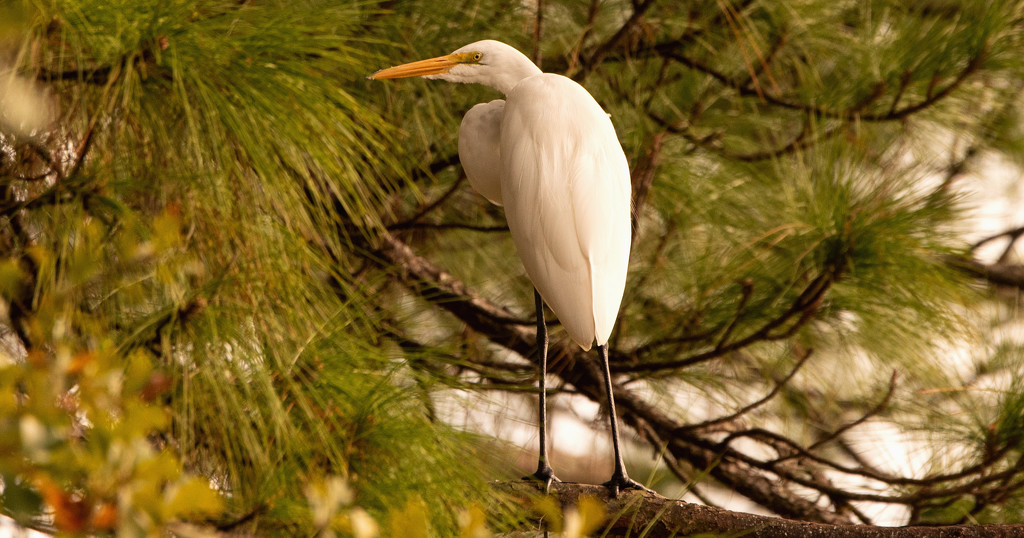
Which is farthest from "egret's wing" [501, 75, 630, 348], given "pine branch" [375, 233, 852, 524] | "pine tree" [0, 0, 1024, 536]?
"pine branch" [375, 233, 852, 524]

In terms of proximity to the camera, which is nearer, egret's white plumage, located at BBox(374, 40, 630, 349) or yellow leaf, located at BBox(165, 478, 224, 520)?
yellow leaf, located at BBox(165, 478, 224, 520)

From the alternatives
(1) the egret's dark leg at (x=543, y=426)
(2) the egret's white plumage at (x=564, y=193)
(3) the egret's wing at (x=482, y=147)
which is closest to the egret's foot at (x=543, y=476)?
(1) the egret's dark leg at (x=543, y=426)

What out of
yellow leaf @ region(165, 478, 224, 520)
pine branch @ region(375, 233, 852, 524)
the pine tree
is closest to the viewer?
yellow leaf @ region(165, 478, 224, 520)

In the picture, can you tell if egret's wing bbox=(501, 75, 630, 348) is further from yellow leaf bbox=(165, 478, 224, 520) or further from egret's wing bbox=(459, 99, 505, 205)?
yellow leaf bbox=(165, 478, 224, 520)

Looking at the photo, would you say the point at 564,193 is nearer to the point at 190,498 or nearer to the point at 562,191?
the point at 562,191

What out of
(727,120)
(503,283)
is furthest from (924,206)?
(503,283)

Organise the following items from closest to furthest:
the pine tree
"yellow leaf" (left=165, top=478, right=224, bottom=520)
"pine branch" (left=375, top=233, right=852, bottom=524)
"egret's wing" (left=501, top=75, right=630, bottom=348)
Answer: "yellow leaf" (left=165, top=478, right=224, bottom=520)
the pine tree
"egret's wing" (left=501, top=75, right=630, bottom=348)
"pine branch" (left=375, top=233, right=852, bottom=524)

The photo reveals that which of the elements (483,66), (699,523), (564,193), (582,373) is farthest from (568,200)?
(582,373)

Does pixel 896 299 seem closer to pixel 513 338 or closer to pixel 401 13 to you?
pixel 513 338
